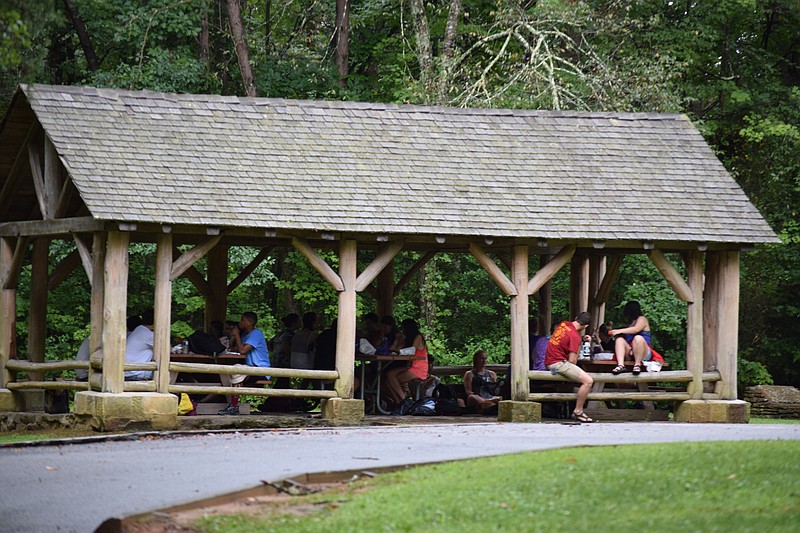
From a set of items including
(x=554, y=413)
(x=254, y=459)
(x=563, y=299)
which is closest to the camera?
(x=254, y=459)

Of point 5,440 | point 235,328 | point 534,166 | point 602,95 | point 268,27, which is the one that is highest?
point 268,27

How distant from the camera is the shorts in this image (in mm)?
17625

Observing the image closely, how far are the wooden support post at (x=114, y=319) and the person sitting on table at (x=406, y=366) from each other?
4180mm

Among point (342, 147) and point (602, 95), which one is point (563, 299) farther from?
point (342, 147)

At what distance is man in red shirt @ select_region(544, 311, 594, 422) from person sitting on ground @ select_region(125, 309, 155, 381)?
5.35 metres

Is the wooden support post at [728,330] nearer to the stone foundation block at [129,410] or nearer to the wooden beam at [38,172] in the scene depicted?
the stone foundation block at [129,410]

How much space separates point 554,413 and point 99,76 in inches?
535

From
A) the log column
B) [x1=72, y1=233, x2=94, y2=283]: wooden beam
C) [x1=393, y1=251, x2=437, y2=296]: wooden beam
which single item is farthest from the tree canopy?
[x1=72, y1=233, x2=94, y2=283]: wooden beam

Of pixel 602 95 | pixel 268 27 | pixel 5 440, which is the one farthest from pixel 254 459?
pixel 268 27

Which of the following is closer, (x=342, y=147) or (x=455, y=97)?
(x=342, y=147)

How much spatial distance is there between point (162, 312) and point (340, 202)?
2776mm

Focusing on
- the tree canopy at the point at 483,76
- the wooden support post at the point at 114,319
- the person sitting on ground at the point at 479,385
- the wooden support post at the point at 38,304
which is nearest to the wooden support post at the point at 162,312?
the wooden support post at the point at 114,319

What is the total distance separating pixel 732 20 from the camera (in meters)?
31.9

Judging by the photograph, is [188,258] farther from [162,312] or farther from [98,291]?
[98,291]
